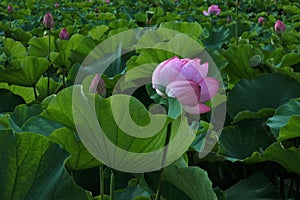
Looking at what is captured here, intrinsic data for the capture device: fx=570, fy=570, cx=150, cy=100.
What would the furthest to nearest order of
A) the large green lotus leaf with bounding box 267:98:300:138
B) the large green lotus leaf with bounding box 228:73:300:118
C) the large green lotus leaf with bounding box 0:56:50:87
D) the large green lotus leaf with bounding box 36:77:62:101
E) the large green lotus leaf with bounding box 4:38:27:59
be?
the large green lotus leaf with bounding box 4:38:27:59 → the large green lotus leaf with bounding box 36:77:62:101 → the large green lotus leaf with bounding box 0:56:50:87 → the large green lotus leaf with bounding box 228:73:300:118 → the large green lotus leaf with bounding box 267:98:300:138

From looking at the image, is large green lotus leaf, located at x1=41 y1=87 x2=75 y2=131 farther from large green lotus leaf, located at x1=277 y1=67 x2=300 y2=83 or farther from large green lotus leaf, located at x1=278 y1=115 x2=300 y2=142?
large green lotus leaf, located at x1=277 y1=67 x2=300 y2=83

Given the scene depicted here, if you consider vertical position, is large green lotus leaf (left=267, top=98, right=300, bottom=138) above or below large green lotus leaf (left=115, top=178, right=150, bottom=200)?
above

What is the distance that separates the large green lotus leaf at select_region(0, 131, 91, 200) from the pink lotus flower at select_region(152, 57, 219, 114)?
18 cm

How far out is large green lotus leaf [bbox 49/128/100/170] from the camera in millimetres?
727

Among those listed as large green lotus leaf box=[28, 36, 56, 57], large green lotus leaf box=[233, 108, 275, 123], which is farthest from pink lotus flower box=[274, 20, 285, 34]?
large green lotus leaf box=[233, 108, 275, 123]

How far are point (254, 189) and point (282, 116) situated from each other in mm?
153

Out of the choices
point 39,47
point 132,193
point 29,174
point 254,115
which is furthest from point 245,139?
point 39,47

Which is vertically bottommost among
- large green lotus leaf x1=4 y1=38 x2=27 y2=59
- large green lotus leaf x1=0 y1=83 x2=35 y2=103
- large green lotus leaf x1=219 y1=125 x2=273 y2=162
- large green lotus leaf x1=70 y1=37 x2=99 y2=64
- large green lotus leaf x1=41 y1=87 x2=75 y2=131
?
large green lotus leaf x1=4 y1=38 x2=27 y2=59

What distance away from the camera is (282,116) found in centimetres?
91

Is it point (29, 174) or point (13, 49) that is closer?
point (29, 174)

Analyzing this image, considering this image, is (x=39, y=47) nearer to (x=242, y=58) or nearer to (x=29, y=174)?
(x=242, y=58)

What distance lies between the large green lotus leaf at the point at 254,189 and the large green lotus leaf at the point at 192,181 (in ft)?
0.40

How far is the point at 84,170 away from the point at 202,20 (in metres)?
2.55

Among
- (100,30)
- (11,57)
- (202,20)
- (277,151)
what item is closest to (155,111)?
(277,151)
